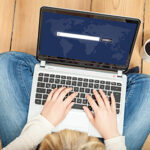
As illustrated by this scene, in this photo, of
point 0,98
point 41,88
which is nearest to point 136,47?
point 41,88

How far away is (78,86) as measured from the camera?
778 mm

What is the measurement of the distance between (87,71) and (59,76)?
0.11 metres

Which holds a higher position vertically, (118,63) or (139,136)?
(118,63)

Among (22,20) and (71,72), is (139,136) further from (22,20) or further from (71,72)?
(22,20)

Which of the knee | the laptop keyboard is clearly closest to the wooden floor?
the knee

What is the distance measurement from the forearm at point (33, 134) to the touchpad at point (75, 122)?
0.18ft

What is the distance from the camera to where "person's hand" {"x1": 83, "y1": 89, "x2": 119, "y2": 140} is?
737mm

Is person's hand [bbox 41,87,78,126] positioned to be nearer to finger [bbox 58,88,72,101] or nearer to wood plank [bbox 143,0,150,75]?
finger [bbox 58,88,72,101]

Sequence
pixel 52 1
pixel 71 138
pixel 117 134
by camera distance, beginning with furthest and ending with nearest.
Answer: pixel 52 1, pixel 117 134, pixel 71 138

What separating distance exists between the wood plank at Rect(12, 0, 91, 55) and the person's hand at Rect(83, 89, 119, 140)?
0.39m

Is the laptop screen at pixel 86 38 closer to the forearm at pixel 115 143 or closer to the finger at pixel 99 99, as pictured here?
the finger at pixel 99 99

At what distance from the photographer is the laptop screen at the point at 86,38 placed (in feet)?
2.29

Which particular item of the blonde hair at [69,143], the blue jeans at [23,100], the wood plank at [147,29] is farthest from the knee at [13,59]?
the wood plank at [147,29]

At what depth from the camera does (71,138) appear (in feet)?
2.04
